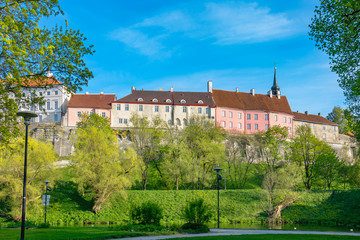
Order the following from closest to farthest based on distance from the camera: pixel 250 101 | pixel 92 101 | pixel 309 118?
pixel 92 101 → pixel 250 101 → pixel 309 118

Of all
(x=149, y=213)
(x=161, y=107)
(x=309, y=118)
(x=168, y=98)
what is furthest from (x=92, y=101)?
(x=149, y=213)

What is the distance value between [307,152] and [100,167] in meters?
28.7

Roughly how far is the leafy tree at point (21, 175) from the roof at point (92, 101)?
111 ft

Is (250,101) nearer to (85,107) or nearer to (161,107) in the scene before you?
(161,107)

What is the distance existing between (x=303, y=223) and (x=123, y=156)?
760 inches

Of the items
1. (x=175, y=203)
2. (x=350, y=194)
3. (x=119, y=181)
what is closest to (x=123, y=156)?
(x=119, y=181)

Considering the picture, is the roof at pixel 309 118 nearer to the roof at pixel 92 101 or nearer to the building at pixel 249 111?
the building at pixel 249 111

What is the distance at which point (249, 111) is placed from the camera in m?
78.6

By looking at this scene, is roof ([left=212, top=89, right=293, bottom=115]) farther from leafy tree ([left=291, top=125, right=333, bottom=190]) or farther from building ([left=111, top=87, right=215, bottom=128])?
leafy tree ([left=291, top=125, right=333, bottom=190])

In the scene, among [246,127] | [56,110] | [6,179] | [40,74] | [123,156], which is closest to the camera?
[40,74]

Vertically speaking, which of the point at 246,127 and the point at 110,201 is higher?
the point at 246,127

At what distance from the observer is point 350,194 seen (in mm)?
40188

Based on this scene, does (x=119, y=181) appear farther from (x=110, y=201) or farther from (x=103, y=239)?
(x=103, y=239)

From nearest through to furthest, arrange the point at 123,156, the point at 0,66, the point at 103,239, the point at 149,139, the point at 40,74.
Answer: the point at 0,66 → the point at 40,74 → the point at 103,239 → the point at 123,156 → the point at 149,139
